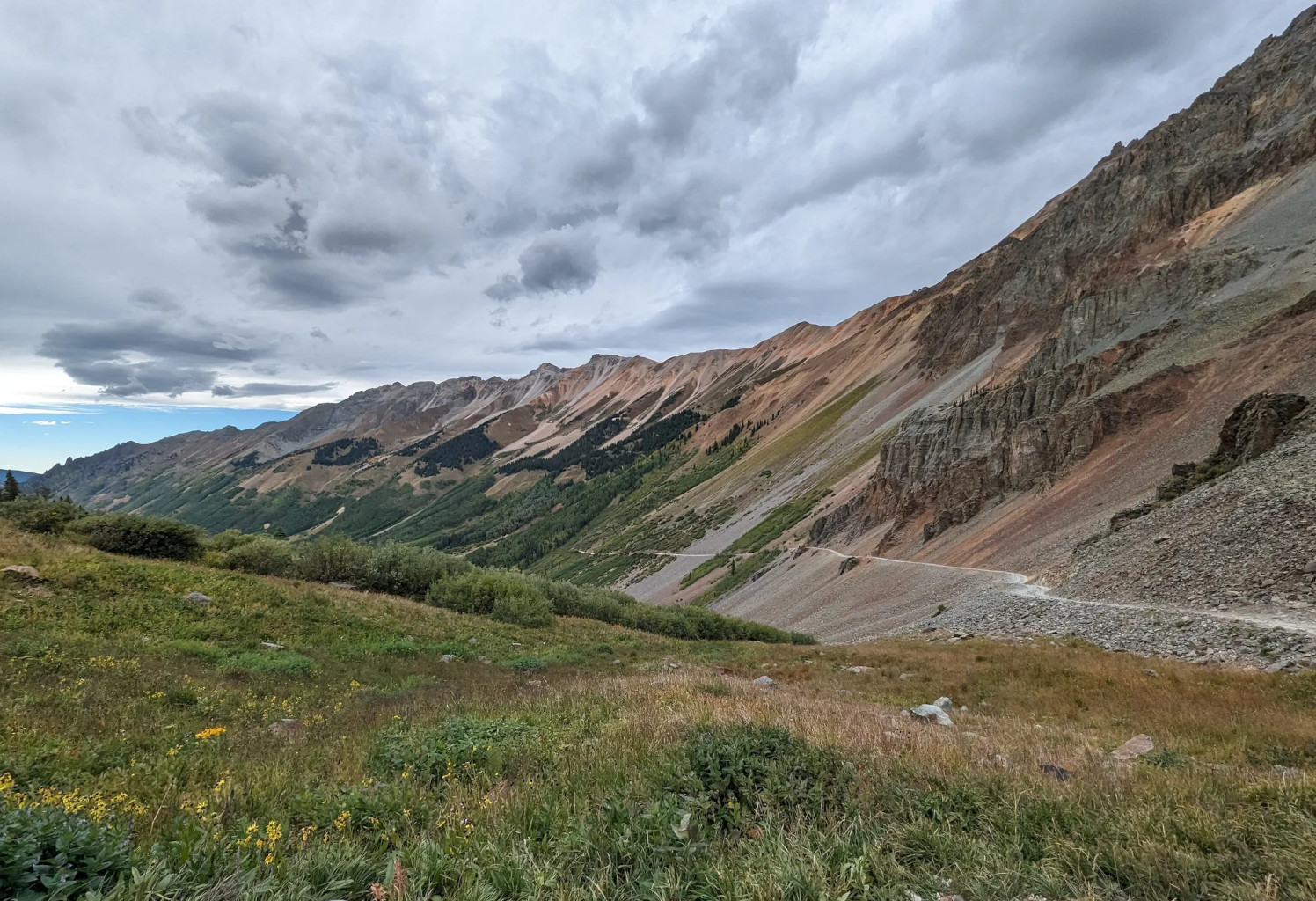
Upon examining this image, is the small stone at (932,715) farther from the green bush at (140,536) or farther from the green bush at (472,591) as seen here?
the green bush at (140,536)

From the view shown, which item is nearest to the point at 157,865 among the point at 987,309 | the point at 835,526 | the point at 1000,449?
the point at 1000,449

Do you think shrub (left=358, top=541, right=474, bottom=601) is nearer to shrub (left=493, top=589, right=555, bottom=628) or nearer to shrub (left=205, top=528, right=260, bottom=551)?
shrub (left=493, top=589, right=555, bottom=628)

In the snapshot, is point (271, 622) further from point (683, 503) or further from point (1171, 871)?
point (683, 503)

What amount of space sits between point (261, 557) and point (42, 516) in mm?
7577

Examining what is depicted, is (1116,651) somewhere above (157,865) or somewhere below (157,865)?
below

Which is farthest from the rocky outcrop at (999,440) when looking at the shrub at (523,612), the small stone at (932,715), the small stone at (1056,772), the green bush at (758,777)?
the green bush at (758,777)

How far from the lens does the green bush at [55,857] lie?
9.33 feet

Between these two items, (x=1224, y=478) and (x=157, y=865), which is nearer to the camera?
(x=157, y=865)

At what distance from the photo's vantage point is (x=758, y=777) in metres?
5.35

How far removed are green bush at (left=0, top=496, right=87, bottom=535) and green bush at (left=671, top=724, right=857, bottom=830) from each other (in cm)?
2809

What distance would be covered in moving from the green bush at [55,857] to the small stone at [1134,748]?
10.9 metres

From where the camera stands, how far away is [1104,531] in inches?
1224

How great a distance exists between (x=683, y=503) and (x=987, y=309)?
248 ft

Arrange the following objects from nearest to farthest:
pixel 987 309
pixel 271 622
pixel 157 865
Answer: pixel 157 865 → pixel 271 622 → pixel 987 309
